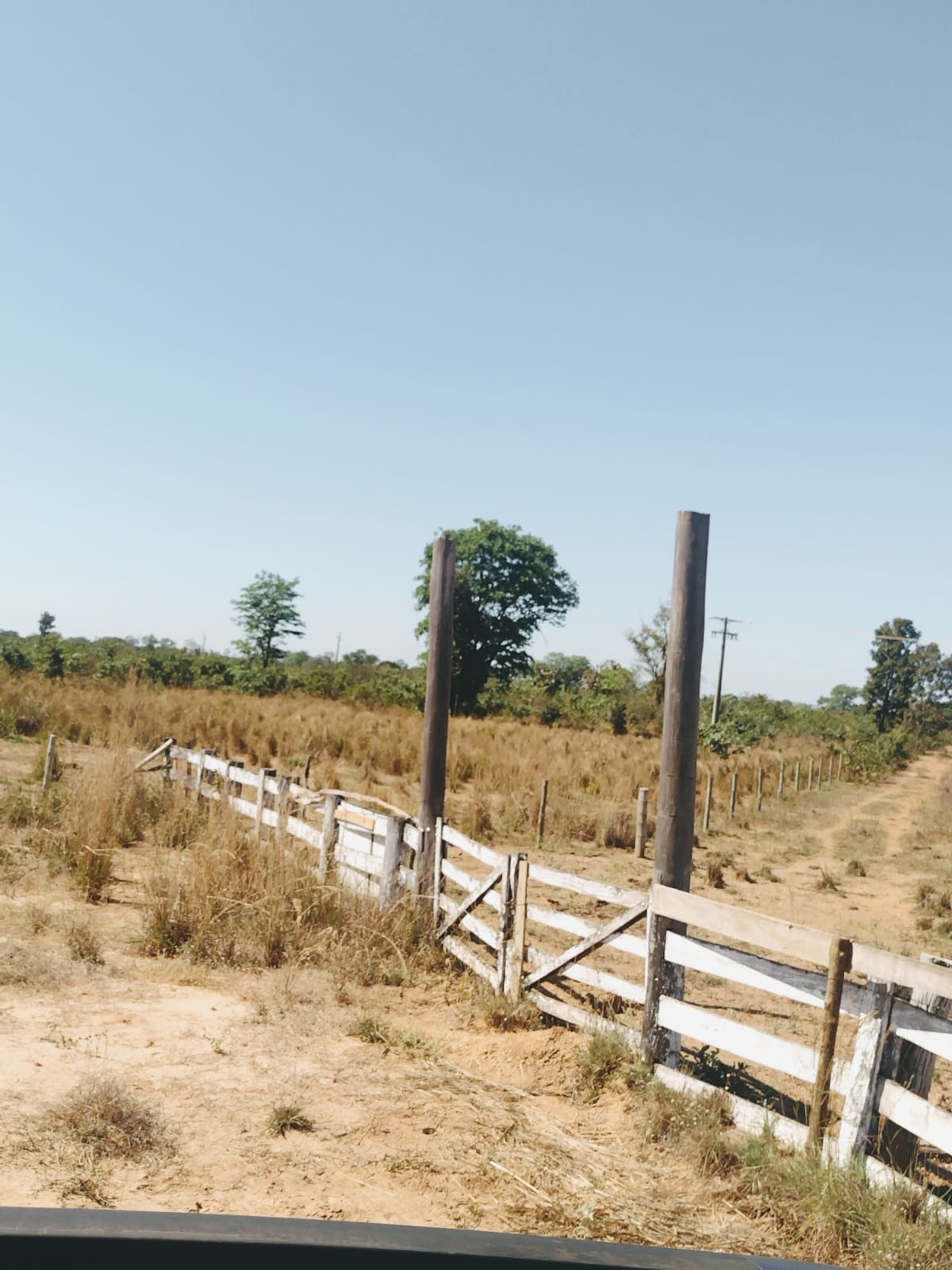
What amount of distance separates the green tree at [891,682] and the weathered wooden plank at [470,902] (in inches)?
2882

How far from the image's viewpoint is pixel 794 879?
1526 cm

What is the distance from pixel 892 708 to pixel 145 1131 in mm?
80099

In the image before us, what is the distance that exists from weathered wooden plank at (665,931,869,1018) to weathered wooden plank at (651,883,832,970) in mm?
88

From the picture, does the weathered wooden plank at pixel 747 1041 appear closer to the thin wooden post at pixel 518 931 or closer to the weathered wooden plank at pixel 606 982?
the weathered wooden plank at pixel 606 982

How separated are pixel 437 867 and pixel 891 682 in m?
76.4

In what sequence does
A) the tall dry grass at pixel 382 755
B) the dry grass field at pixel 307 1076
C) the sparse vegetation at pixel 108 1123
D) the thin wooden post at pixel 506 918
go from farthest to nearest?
the tall dry grass at pixel 382 755 → the thin wooden post at pixel 506 918 → the sparse vegetation at pixel 108 1123 → the dry grass field at pixel 307 1076

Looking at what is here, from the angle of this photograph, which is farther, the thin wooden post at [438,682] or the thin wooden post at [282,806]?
the thin wooden post at [282,806]

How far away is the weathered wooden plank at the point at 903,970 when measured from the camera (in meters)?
4.36

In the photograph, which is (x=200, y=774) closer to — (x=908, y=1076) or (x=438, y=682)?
(x=438, y=682)

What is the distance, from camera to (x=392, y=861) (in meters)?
9.35

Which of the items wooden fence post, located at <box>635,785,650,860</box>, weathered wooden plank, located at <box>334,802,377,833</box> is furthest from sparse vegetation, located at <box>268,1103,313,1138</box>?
wooden fence post, located at <box>635,785,650,860</box>

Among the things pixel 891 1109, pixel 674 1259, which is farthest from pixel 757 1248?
pixel 674 1259

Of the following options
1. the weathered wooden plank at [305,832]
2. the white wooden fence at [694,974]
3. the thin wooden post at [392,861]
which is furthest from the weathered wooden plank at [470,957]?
the weathered wooden plank at [305,832]

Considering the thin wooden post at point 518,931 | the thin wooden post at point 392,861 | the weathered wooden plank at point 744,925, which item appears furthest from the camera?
the thin wooden post at point 392,861
